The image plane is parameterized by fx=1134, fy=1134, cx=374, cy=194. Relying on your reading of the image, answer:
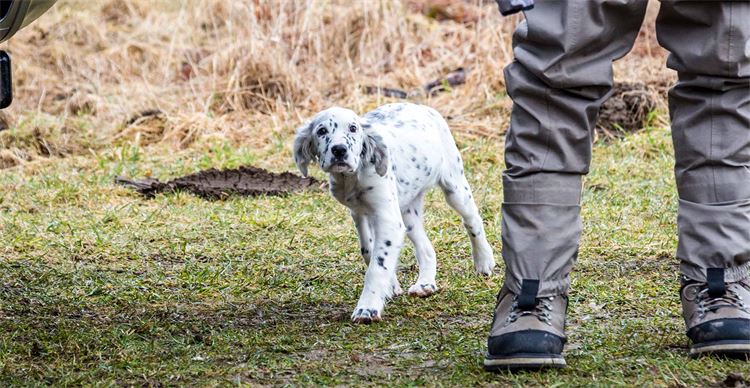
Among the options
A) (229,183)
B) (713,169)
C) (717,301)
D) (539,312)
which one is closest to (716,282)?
(717,301)

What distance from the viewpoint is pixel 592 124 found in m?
3.07

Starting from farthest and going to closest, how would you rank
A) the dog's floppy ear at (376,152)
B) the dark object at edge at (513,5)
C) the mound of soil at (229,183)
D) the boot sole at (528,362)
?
the mound of soil at (229,183) → the dog's floppy ear at (376,152) → the boot sole at (528,362) → the dark object at edge at (513,5)

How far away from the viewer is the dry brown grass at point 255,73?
340 inches

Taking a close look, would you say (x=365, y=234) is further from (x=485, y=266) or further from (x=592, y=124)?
(x=592, y=124)

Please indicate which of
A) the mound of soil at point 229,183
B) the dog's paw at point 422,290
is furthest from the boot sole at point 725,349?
the mound of soil at point 229,183

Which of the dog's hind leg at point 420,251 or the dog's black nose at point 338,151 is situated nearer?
the dog's black nose at point 338,151

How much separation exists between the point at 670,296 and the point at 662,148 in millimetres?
3666

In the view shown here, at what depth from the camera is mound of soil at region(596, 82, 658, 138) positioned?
8188 mm

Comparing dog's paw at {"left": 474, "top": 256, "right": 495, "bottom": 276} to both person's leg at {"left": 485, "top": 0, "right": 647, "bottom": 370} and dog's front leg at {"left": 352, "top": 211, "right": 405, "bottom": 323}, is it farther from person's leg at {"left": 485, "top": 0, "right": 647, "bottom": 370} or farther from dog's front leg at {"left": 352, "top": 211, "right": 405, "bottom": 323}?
person's leg at {"left": 485, "top": 0, "right": 647, "bottom": 370}

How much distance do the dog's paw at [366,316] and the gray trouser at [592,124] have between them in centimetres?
83

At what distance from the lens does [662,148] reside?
24.5 feet

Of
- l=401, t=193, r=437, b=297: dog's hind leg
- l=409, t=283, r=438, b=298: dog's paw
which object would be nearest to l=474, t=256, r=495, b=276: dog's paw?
l=401, t=193, r=437, b=297: dog's hind leg

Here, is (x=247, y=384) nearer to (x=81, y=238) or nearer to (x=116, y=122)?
(x=81, y=238)

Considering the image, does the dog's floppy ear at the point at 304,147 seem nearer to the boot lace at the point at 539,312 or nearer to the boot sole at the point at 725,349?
the boot lace at the point at 539,312
